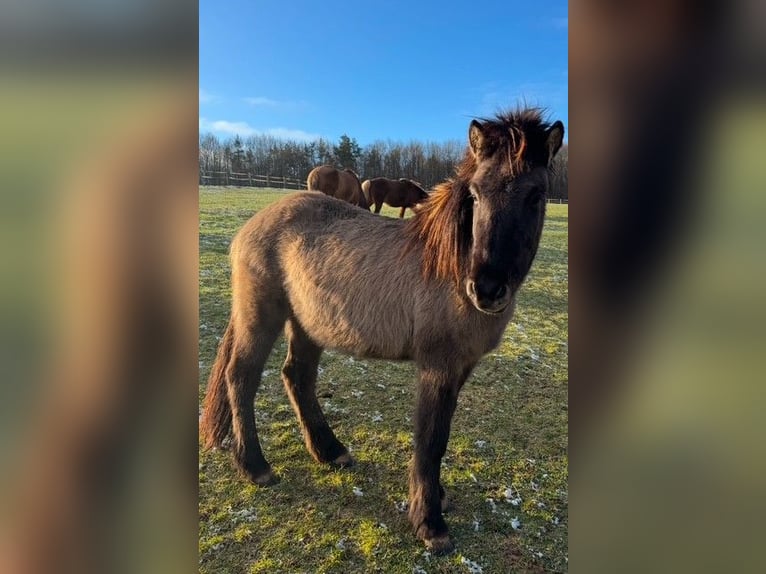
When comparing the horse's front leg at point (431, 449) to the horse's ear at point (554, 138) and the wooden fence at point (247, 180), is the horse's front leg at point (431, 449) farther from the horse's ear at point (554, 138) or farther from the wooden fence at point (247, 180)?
the wooden fence at point (247, 180)

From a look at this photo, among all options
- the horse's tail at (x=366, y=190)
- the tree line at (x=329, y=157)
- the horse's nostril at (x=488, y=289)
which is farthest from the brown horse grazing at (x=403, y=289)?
the horse's tail at (x=366, y=190)

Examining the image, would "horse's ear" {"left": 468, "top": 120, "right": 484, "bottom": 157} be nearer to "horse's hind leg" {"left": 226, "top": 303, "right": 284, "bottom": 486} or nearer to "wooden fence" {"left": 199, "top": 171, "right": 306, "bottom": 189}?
"wooden fence" {"left": 199, "top": 171, "right": 306, "bottom": 189}

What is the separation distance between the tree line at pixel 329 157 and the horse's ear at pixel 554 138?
20.2 inches

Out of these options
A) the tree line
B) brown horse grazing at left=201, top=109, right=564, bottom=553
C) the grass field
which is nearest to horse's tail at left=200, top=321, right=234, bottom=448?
brown horse grazing at left=201, top=109, right=564, bottom=553

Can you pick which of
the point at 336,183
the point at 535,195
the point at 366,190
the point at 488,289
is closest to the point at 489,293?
the point at 488,289

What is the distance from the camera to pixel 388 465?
2.89m

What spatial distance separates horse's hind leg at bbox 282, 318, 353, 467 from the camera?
2.90 meters

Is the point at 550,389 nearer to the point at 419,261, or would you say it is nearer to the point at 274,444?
the point at 419,261

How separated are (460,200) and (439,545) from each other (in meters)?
1.84

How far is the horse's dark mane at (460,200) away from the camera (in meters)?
1.89

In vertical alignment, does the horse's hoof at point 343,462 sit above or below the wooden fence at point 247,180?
below

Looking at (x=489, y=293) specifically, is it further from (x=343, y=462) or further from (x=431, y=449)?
(x=343, y=462)
